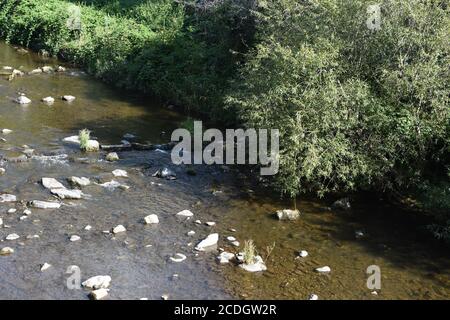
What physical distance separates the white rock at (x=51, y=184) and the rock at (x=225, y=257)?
444 cm

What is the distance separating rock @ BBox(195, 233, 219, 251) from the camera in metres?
11.8

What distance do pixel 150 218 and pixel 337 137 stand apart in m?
4.40

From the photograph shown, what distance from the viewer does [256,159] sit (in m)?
15.7

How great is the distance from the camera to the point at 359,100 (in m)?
13.7

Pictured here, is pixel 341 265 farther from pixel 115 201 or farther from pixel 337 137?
pixel 115 201

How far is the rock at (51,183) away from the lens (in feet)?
45.5

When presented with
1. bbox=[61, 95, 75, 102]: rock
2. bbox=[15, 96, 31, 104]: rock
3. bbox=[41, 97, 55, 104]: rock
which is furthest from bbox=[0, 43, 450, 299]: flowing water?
bbox=[61, 95, 75, 102]: rock

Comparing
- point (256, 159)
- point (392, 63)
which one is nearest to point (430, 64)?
point (392, 63)

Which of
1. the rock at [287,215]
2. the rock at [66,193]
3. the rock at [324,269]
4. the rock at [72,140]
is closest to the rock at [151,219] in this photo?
the rock at [66,193]

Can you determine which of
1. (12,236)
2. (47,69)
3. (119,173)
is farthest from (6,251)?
(47,69)

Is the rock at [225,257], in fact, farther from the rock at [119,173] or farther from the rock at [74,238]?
the rock at [119,173]

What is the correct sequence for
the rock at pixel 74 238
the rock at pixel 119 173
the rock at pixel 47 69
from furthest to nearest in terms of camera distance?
the rock at pixel 47 69, the rock at pixel 119 173, the rock at pixel 74 238
